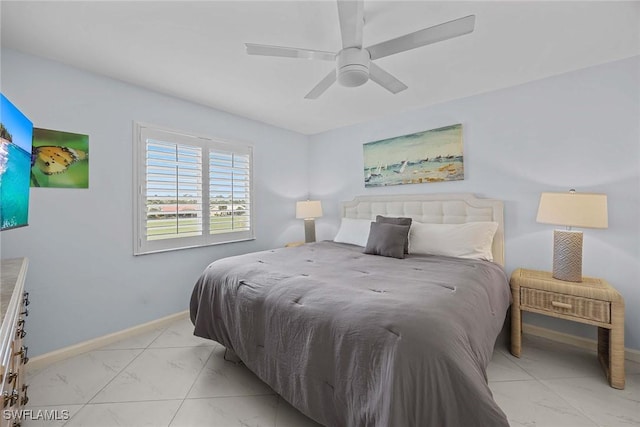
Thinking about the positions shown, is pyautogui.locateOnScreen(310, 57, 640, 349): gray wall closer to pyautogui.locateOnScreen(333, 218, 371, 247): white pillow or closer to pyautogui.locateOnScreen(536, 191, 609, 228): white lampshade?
pyautogui.locateOnScreen(536, 191, 609, 228): white lampshade

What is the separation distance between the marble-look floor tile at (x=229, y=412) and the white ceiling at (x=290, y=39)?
249cm

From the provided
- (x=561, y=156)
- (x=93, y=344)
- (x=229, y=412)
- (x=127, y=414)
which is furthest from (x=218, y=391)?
(x=561, y=156)

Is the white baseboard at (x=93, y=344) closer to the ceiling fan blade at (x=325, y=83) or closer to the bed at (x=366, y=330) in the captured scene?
the bed at (x=366, y=330)

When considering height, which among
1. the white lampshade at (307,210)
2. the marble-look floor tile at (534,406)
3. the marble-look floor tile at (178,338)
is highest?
the white lampshade at (307,210)

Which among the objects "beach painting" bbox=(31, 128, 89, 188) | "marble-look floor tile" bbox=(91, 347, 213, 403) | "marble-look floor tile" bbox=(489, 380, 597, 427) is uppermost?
"beach painting" bbox=(31, 128, 89, 188)

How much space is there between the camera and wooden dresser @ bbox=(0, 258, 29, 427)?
2.53ft

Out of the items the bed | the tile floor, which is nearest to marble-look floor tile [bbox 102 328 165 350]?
the tile floor

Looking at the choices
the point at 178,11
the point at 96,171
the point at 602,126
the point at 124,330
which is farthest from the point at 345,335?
the point at 602,126

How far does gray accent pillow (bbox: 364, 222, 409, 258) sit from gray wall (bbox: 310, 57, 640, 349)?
886 millimetres

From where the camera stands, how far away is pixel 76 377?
199 cm

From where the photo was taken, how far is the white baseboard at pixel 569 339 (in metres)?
2.14

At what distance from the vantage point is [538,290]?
2162mm

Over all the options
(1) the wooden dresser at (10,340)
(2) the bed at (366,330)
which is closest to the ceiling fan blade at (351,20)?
(2) the bed at (366,330)

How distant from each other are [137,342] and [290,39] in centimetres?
296
